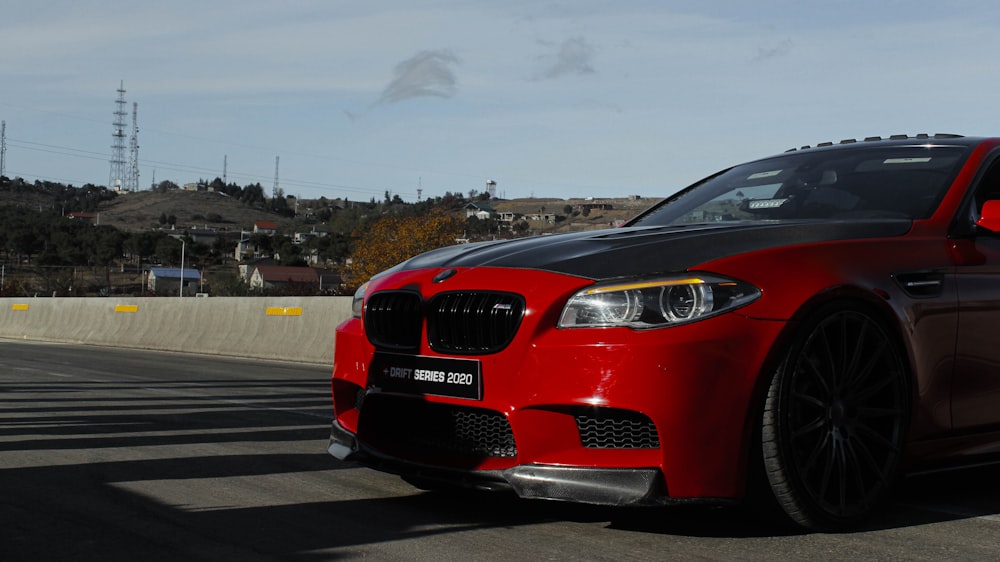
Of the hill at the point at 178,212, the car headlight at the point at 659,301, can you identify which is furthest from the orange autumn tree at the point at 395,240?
the car headlight at the point at 659,301

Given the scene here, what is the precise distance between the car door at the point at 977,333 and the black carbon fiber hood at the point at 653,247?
1.02ft

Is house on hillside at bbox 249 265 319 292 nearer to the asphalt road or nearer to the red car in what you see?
the asphalt road

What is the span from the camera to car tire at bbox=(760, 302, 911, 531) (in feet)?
13.4

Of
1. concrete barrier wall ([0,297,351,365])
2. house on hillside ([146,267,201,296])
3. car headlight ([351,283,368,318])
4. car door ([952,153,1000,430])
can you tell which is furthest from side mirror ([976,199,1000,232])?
house on hillside ([146,267,201,296])

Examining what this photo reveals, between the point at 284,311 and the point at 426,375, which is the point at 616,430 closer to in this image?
the point at 426,375

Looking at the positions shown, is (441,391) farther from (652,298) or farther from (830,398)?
(830,398)

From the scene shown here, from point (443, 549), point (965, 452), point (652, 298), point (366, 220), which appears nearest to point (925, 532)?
point (965, 452)

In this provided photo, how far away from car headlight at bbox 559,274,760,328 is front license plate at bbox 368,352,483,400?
41 centimetres

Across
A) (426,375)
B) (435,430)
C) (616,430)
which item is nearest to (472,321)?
(426,375)

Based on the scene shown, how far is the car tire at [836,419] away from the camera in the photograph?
4.07 m

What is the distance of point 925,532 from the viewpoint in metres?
4.30

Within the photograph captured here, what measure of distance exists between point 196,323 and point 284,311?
3886mm

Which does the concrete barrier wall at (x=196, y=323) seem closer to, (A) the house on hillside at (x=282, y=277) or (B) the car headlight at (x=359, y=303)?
(B) the car headlight at (x=359, y=303)

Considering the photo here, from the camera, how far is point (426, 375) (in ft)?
14.6
